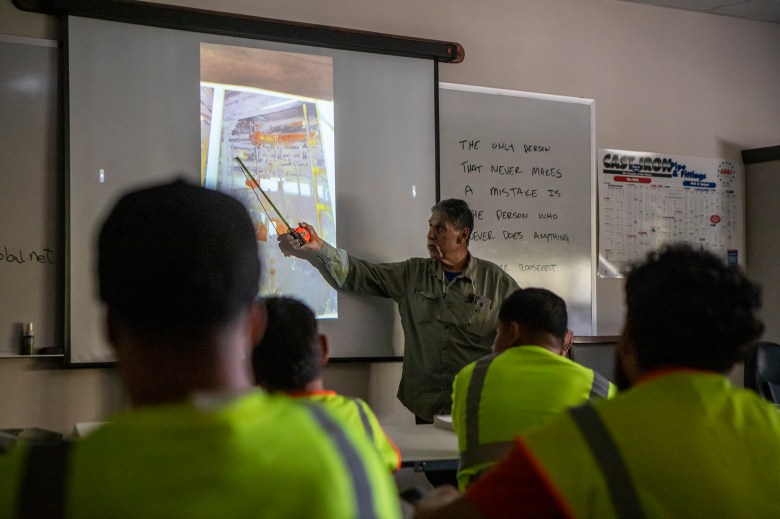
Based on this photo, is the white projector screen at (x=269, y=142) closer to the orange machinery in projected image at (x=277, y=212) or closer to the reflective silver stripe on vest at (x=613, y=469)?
the orange machinery in projected image at (x=277, y=212)

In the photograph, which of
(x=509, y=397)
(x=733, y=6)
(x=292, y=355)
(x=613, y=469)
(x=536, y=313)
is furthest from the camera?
(x=733, y=6)

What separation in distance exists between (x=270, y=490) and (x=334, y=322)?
3.55m

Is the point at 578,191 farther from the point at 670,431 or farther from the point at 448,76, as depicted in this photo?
the point at 670,431

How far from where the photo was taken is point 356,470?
31.4 inches

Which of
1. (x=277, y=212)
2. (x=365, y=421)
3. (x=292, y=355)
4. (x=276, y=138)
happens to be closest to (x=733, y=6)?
(x=276, y=138)

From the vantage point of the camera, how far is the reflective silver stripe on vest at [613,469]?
1.08 metres

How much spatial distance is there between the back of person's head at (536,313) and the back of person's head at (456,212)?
168cm

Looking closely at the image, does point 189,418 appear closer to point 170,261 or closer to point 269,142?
point 170,261

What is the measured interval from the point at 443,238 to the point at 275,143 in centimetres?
95

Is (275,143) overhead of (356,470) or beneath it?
overhead

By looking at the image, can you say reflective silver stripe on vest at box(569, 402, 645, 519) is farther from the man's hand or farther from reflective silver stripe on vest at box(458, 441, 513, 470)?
the man's hand

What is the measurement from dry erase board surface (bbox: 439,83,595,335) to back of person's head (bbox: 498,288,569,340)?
7.06ft

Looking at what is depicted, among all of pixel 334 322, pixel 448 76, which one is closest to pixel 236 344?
pixel 334 322

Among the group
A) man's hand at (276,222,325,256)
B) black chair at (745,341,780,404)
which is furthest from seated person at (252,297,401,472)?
black chair at (745,341,780,404)
